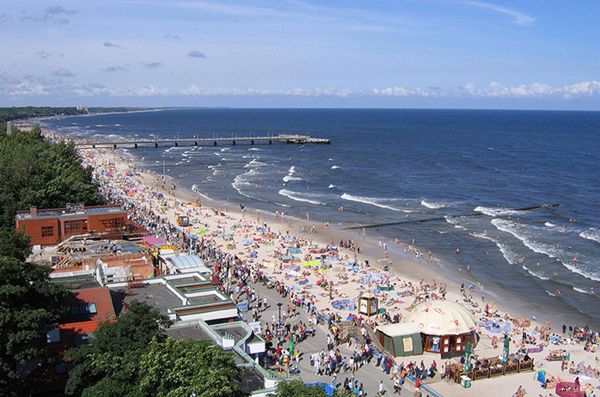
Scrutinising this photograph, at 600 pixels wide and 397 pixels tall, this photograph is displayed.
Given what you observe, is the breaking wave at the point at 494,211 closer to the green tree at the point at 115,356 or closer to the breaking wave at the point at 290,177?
the breaking wave at the point at 290,177

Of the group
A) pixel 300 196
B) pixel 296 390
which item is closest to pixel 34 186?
pixel 300 196

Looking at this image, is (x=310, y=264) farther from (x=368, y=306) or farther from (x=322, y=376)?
(x=322, y=376)

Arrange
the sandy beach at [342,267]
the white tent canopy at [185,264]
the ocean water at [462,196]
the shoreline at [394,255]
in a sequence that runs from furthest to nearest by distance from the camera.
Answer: the ocean water at [462,196] < the shoreline at [394,255] < the white tent canopy at [185,264] < the sandy beach at [342,267]

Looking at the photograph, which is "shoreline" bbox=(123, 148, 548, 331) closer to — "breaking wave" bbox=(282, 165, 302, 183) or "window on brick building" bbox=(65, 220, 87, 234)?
"breaking wave" bbox=(282, 165, 302, 183)

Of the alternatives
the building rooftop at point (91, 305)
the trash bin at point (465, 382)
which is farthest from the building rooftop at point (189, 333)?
the trash bin at point (465, 382)

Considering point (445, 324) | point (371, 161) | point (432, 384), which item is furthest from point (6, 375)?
point (371, 161)

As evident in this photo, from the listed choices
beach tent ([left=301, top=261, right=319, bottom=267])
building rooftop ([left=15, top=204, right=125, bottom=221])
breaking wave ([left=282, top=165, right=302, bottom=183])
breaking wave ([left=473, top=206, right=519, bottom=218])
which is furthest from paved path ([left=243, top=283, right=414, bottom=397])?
breaking wave ([left=282, top=165, right=302, bottom=183])
